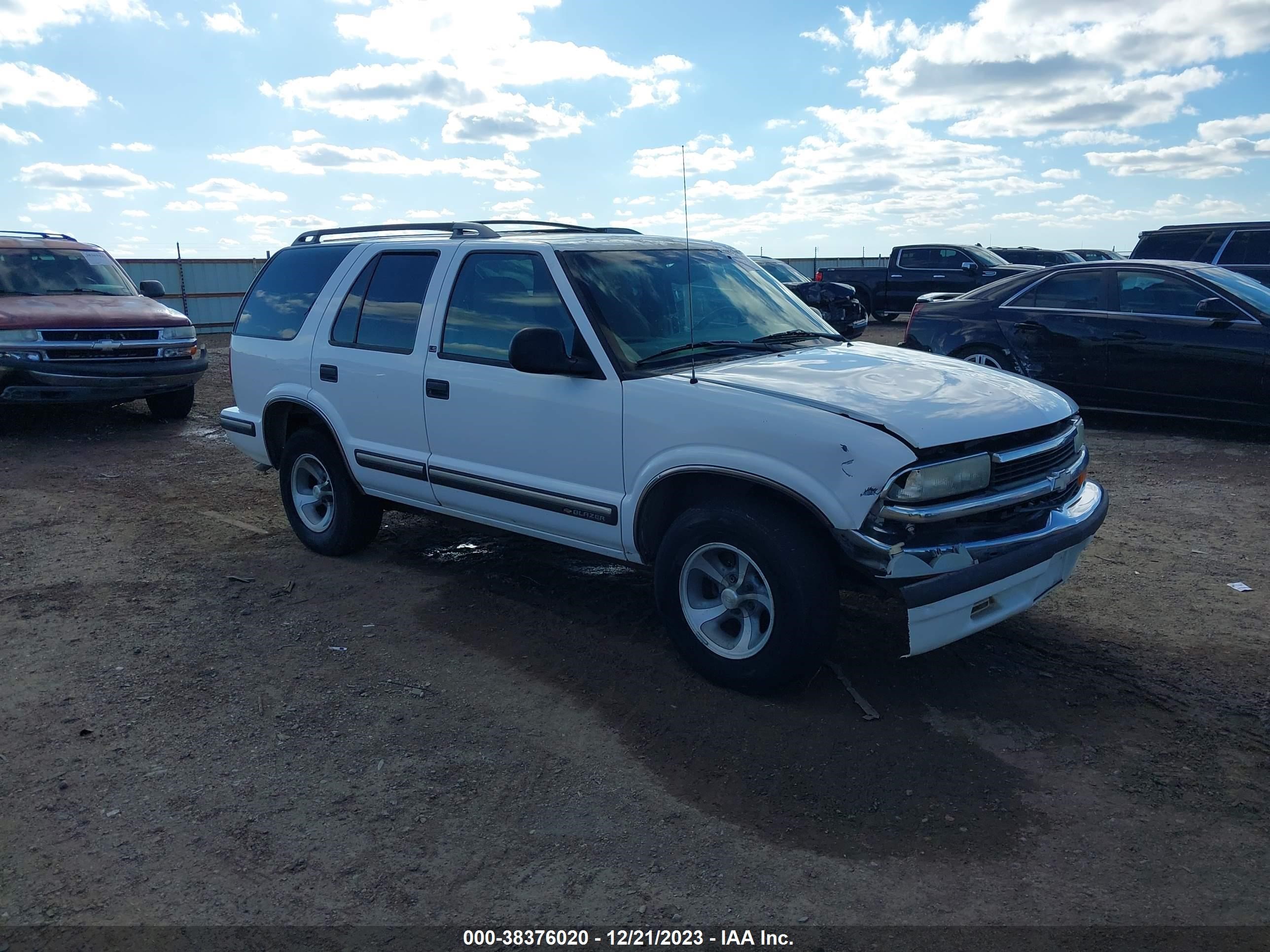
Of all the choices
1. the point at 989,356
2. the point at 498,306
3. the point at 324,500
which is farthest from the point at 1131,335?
the point at 324,500

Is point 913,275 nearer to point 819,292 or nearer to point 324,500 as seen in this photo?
point 819,292

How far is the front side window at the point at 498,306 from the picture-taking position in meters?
4.86

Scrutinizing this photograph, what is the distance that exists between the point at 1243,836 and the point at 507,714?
263 centimetres

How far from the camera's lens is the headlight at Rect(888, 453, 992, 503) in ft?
12.2

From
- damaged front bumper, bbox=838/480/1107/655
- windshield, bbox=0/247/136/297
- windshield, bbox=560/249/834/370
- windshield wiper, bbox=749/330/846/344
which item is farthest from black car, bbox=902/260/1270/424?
windshield, bbox=0/247/136/297

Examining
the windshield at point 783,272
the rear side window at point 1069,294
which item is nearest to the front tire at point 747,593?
the rear side window at point 1069,294

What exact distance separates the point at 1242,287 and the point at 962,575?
7.04 meters

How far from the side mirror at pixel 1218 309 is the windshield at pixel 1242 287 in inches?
4.8

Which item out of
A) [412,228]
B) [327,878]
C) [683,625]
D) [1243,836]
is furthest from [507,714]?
[412,228]

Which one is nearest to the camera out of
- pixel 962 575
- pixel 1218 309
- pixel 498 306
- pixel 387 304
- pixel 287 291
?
pixel 962 575

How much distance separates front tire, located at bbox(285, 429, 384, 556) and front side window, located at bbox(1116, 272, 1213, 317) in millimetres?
7103

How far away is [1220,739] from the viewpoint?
382 cm

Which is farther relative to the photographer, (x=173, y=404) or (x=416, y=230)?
(x=173, y=404)

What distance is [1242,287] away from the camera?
9.07 metres
